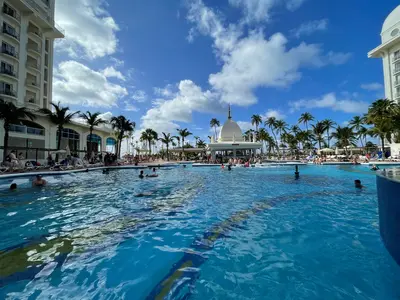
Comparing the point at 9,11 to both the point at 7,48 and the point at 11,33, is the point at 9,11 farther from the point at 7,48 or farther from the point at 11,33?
the point at 7,48

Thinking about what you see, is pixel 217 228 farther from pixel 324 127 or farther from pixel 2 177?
pixel 324 127

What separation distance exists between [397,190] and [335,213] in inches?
169

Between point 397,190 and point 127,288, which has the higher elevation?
point 397,190

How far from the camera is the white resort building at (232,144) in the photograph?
36156 millimetres

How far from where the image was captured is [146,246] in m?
4.70

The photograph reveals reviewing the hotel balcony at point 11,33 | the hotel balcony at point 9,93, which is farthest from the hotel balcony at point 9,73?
the hotel balcony at point 11,33

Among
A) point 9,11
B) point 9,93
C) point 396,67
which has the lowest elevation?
point 9,93

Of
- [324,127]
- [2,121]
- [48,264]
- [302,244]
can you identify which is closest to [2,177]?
[2,121]

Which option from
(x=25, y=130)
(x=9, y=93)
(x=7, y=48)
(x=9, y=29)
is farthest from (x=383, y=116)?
(x=9, y=29)

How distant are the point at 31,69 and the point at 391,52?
63.2 metres

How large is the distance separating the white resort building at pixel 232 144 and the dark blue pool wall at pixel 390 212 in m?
32.2

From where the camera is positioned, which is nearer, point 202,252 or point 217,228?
point 202,252

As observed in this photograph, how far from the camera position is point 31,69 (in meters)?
29.2

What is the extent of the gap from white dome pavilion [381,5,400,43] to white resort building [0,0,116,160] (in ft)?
198
